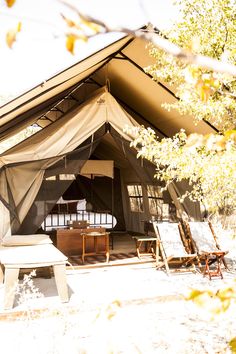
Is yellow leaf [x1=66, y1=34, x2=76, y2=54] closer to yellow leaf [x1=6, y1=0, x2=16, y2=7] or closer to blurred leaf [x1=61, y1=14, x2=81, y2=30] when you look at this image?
blurred leaf [x1=61, y1=14, x2=81, y2=30]

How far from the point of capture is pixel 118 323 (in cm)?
385

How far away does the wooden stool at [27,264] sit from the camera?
4168mm

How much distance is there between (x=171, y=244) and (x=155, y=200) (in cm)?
249

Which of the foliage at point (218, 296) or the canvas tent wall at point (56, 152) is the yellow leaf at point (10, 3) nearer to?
the foliage at point (218, 296)

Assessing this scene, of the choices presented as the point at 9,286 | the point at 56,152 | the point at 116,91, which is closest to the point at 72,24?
the point at 9,286

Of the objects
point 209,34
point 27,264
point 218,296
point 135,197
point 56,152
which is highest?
point 209,34

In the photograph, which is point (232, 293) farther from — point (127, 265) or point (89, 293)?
point (127, 265)

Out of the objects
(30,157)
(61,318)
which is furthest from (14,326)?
(30,157)

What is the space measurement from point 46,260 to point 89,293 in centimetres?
88

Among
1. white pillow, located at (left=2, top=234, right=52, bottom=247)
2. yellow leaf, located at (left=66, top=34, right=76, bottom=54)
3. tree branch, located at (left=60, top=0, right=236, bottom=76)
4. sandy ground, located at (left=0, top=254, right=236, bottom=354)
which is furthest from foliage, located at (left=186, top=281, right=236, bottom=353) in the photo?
white pillow, located at (left=2, top=234, right=52, bottom=247)

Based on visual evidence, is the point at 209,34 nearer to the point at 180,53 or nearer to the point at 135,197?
the point at 180,53

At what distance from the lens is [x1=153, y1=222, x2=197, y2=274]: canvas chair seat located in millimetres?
5812

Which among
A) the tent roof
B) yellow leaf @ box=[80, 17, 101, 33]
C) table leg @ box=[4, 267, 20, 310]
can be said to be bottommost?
table leg @ box=[4, 267, 20, 310]

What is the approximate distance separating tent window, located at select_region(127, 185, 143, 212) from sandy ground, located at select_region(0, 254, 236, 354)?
4364 millimetres
